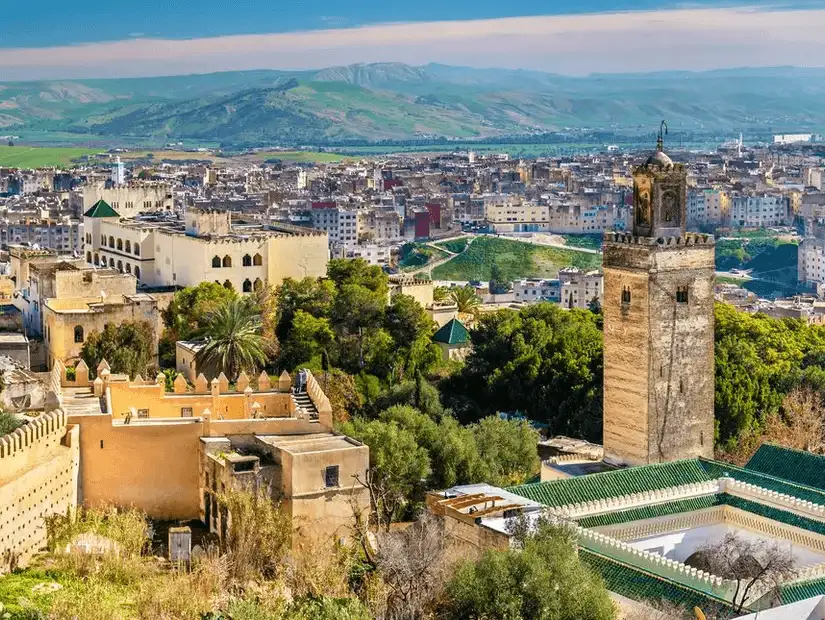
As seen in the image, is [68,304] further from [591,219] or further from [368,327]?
[591,219]

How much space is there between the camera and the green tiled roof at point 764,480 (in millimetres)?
17766

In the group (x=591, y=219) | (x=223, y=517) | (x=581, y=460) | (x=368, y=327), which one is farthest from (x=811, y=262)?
(x=223, y=517)

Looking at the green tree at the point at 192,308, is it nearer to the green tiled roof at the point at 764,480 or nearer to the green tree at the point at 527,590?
the green tiled roof at the point at 764,480

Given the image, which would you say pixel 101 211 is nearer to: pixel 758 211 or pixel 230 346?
pixel 230 346

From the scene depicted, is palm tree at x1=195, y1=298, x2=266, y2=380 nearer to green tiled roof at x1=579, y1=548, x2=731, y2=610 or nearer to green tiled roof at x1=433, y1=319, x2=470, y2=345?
green tiled roof at x1=433, y1=319, x2=470, y2=345

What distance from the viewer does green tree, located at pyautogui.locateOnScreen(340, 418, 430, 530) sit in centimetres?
2022

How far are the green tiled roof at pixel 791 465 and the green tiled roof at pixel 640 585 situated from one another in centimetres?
453

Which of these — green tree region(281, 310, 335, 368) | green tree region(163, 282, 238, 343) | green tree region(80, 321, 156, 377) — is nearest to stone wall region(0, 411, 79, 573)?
green tree region(80, 321, 156, 377)

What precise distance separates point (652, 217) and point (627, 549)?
6.56 metres

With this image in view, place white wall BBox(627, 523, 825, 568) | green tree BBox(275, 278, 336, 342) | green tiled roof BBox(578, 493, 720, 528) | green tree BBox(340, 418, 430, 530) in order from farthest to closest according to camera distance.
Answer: green tree BBox(275, 278, 336, 342), green tree BBox(340, 418, 430, 530), white wall BBox(627, 523, 825, 568), green tiled roof BBox(578, 493, 720, 528)

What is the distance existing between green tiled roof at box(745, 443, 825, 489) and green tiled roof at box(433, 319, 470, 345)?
12.6 metres

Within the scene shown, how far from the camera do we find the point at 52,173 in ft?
424

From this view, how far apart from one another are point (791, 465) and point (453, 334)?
44.2 feet

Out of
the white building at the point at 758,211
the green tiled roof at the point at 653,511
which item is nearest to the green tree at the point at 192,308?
the green tiled roof at the point at 653,511
